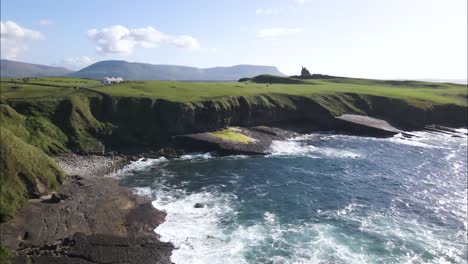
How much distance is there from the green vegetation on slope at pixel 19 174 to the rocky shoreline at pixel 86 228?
1185mm

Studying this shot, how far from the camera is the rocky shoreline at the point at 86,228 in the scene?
39.5 meters

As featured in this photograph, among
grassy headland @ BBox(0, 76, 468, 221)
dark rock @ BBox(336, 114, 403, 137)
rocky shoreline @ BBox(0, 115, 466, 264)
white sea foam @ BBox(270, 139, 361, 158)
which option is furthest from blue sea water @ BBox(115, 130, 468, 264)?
dark rock @ BBox(336, 114, 403, 137)

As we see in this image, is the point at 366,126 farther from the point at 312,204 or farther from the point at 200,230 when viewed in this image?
the point at 200,230

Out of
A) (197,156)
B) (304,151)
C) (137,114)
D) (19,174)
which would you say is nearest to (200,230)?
(19,174)

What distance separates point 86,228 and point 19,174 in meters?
11.4

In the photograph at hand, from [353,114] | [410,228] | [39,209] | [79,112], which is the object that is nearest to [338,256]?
[410,228]

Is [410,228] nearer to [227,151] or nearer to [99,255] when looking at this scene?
[99,255]

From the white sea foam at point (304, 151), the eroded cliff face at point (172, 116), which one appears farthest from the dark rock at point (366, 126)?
the white sea foam at point (304, 151)

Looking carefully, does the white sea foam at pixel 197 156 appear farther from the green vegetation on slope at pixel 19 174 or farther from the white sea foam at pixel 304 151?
the green vegetation on slope at pixel 19 174

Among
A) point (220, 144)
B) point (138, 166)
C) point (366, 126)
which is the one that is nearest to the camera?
point (138, 166)

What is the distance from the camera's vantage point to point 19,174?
4819 centimetres

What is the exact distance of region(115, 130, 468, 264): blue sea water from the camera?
44031 millimetres

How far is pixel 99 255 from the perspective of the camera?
40000mm

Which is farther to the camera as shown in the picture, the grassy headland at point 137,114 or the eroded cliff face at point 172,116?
the eroded cliff face at point 172,116
